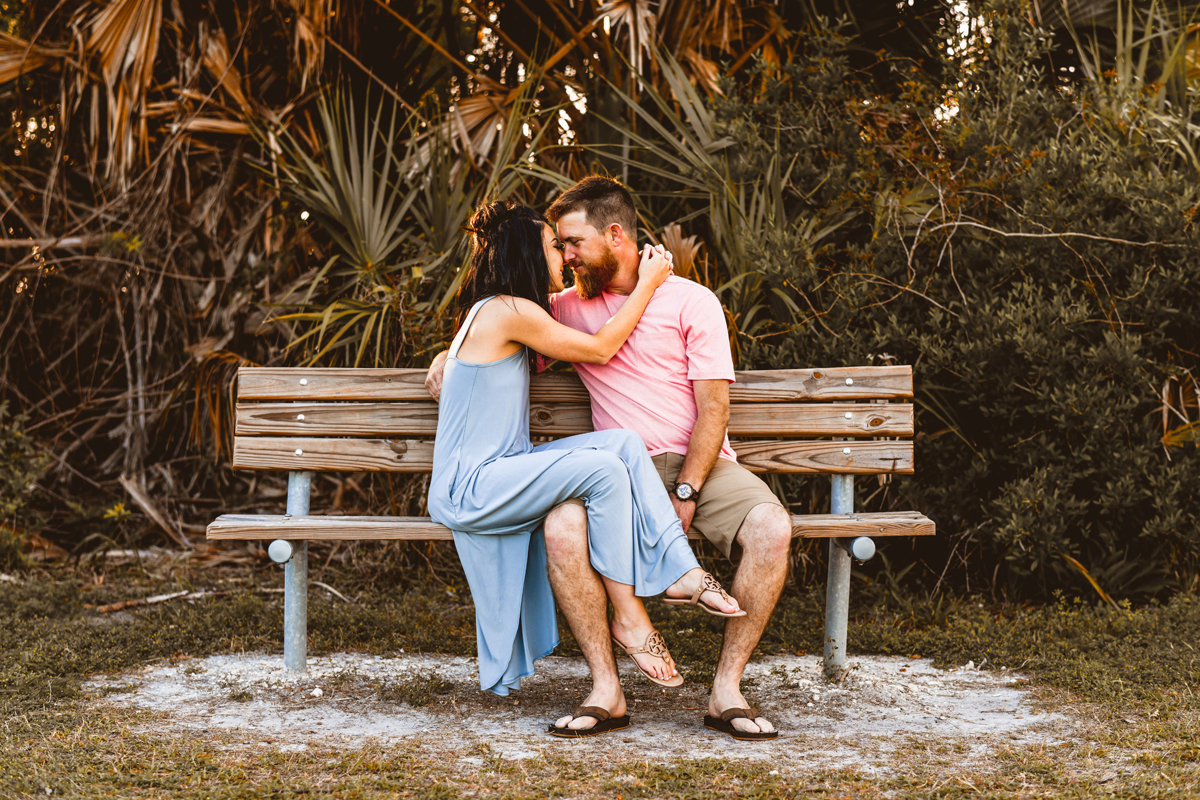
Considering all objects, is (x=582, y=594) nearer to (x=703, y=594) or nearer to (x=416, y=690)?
(x=703, y=594)

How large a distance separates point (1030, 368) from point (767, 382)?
47.4 inches

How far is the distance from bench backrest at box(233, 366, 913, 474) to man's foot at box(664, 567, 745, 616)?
2.93 feet

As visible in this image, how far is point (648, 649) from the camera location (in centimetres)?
284

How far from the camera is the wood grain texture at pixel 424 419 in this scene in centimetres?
357

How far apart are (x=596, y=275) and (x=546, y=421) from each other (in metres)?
0.61

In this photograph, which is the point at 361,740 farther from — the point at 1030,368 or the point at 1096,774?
the point at 1030,368

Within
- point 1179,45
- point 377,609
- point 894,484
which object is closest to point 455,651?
point 377,609

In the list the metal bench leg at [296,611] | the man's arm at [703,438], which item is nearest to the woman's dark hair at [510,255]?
the man's arm at [703,438]

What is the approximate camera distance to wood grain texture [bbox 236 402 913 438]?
140 inches

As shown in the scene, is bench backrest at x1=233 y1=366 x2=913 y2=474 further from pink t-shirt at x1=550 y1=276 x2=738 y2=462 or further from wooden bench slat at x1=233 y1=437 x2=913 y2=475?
pink t-shirt at x1=550 y1=276 x2=738 y2=462

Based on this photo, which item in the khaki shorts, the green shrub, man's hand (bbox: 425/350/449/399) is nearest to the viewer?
the khaki shorts

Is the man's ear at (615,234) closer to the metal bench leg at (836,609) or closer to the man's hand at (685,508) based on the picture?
the man's hand at (685,508)

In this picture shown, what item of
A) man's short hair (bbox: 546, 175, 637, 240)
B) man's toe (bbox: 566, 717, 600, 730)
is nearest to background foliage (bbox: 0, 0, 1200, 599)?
man's short hair (bbox: 546, 175, 637, 240)

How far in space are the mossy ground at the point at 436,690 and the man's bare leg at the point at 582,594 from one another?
1.08 ft
